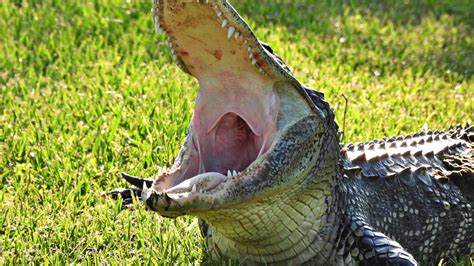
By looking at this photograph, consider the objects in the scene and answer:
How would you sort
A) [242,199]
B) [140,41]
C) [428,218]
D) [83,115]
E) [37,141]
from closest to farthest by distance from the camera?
[242,199], [428,218], [37,141], [83,115], [140,41]

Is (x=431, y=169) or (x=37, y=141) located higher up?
(x=431, y=169)

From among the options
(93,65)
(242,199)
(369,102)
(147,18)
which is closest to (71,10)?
(147,18)

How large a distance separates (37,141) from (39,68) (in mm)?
1401

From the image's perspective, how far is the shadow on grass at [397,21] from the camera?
7.90 meters

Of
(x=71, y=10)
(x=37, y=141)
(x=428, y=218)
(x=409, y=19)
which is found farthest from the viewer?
(x=409, y=19)

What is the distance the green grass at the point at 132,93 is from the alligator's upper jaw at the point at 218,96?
56 cm

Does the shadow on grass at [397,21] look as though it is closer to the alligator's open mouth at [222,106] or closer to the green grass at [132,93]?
the green grass at [132,93]

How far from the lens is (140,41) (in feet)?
24.1

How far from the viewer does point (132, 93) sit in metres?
6.30

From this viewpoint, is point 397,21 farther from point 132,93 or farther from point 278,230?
point 278,230

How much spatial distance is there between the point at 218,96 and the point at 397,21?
203 inches

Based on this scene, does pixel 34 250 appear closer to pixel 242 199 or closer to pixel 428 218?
pixel 242 199

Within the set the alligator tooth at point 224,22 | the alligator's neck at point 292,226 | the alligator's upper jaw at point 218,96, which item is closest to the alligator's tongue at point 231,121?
the alligator's upper jaw at point 218,96

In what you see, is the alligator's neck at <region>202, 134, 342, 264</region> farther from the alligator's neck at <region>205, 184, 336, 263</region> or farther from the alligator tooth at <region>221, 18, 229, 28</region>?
the alligator tooth at <region>221, 18, 229, 28</region>
